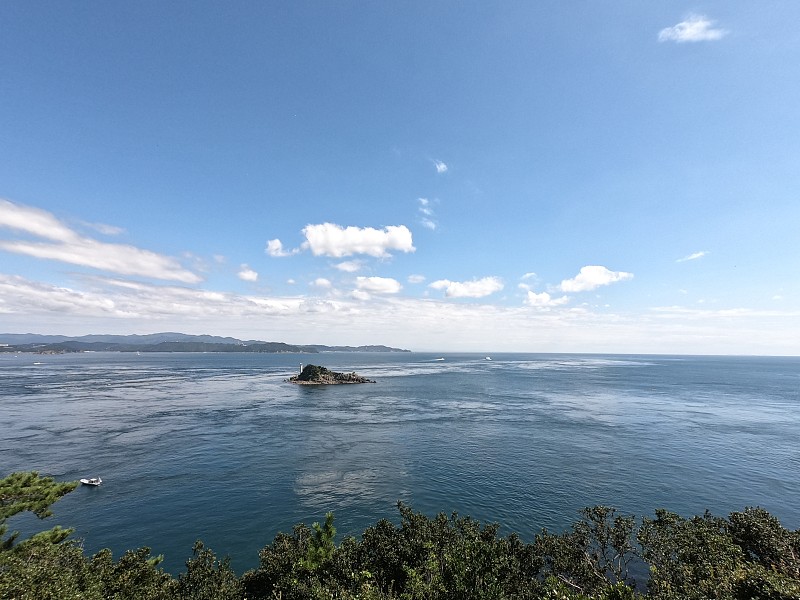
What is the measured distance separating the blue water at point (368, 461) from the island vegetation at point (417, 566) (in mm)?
17605

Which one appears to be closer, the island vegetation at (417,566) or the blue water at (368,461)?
the island vegetation at (417,566)

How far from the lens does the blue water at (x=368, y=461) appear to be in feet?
167

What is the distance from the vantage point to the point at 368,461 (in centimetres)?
7194

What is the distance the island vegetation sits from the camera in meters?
20.2

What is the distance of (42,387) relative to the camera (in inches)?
6437

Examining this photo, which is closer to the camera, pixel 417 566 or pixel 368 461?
pixel 417 566

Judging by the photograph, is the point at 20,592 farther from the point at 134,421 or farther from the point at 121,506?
the point at 134,421

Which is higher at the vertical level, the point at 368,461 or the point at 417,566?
the point at 417,566

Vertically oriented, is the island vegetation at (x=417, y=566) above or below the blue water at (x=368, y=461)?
above

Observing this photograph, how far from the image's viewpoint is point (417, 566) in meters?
27.4

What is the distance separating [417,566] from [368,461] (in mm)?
46849

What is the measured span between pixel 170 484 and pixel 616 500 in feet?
240

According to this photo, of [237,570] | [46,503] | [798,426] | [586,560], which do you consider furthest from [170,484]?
[798,426]

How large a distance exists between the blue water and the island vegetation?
17605 millimetres
